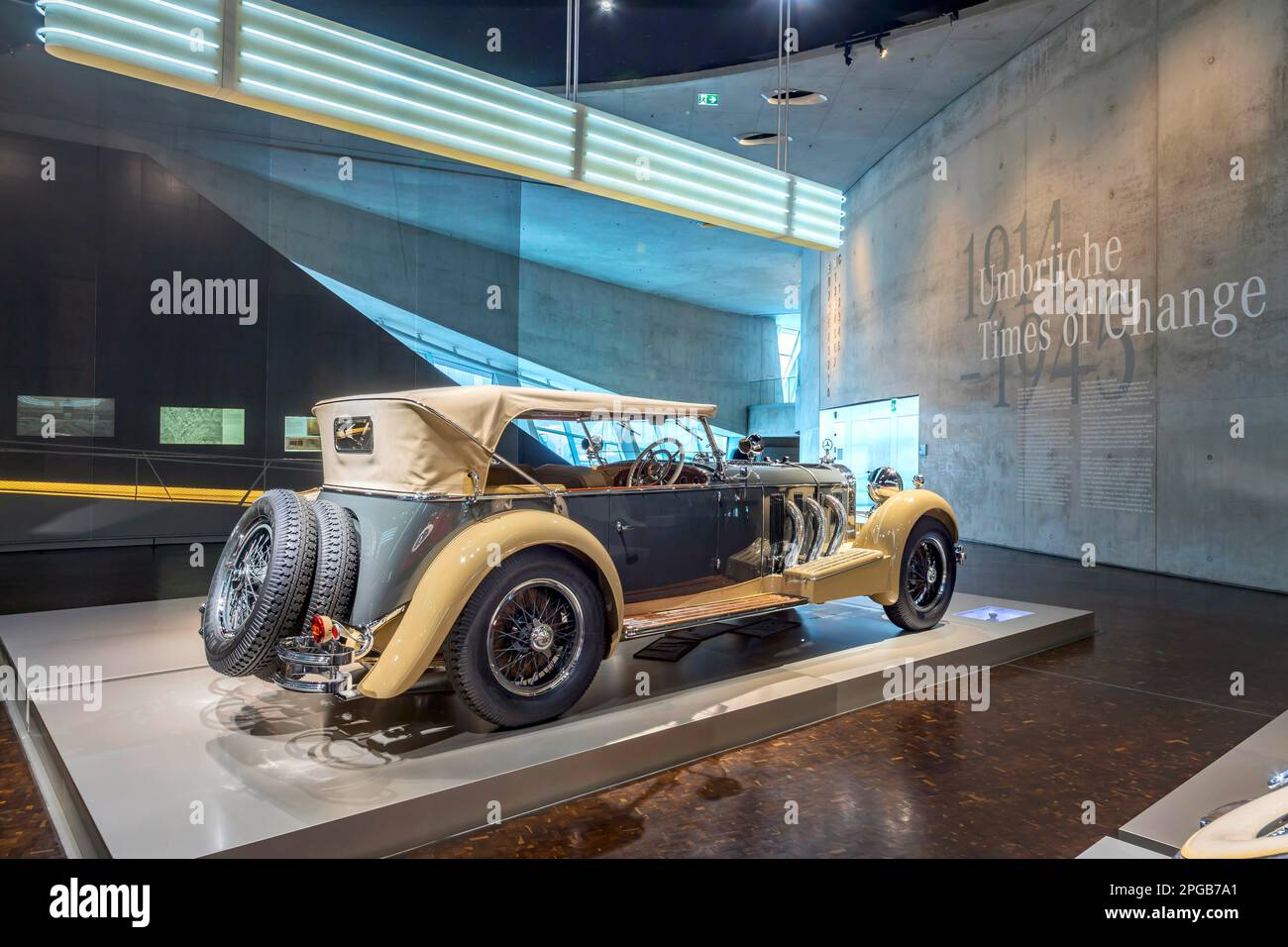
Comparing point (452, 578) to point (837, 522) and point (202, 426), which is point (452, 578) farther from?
point (202, 426)

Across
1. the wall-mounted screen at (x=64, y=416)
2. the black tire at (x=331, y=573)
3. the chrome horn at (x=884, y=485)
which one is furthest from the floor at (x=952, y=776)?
the wall-mounted screen at (x=64, y=416)

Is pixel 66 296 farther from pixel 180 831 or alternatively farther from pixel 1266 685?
pixel 1266 685

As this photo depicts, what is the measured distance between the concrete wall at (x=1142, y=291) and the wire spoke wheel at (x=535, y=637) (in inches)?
279

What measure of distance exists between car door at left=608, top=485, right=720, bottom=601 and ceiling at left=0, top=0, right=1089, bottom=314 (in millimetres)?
7244

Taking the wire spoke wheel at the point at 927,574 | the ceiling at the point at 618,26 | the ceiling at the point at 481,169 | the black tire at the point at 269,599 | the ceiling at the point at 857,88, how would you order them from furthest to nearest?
1. the ceiling at the point at 481,169
2. the ceiling at the point at 857,88
3. the ceiling at the point at 618,26
4. the wire spoke wheel at the point at 927,574
5. the black tire at the point at 269,599

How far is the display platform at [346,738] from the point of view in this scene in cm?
231

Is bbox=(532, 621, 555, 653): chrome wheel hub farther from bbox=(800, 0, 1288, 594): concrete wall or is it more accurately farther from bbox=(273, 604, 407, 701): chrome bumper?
bbox=(800, 0, 1288, 594): concrete wall

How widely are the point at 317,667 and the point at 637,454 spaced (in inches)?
81.8

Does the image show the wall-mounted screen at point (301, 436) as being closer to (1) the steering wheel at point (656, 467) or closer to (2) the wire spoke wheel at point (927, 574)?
(1) the steering wheel at point (656, 467)

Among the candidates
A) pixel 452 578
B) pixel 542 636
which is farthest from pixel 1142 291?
pixel 452 578

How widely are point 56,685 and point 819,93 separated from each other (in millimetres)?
10957

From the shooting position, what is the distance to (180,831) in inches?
85.1
